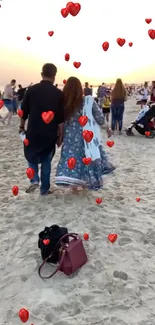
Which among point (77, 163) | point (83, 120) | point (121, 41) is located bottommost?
point (77, 163)

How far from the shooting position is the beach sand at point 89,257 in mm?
2758

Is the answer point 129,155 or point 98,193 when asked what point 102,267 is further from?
point 129,155

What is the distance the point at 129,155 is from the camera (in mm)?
7934

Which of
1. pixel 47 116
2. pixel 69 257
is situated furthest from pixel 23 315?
pixel 47 116

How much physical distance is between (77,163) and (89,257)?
5.00 ft

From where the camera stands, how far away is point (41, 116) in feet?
14.8

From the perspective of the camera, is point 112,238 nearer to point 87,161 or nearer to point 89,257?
point 89,257

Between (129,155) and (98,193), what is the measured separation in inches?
118

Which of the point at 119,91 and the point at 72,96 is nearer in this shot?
the point at 72,96

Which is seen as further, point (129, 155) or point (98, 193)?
point (129, 155)

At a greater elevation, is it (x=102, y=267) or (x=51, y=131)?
(x=51, y=131)

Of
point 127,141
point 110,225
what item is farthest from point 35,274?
point 127,141

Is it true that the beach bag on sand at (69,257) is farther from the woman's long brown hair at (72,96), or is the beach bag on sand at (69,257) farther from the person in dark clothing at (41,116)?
the woman's long brown hair at (72,96)

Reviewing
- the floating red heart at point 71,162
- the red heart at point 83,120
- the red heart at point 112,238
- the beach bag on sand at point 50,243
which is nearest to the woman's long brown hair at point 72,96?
the red heart at point 83,120
